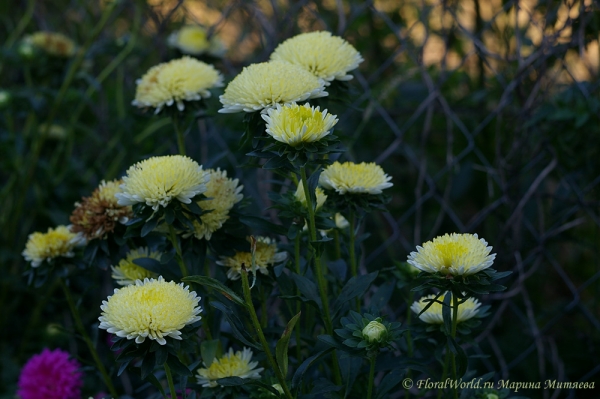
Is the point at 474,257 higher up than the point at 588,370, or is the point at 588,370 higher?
the point at 588,370

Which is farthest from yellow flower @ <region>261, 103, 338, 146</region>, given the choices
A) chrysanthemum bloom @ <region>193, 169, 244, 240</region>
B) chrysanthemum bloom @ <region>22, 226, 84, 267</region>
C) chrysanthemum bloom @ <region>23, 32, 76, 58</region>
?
chrysanthemum bloom @ <region>23, 32, 76, 58</region>

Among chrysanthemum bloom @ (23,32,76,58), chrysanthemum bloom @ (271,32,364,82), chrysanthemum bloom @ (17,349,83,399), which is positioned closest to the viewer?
chrysanthemum bloom @ (271,32,364,82)

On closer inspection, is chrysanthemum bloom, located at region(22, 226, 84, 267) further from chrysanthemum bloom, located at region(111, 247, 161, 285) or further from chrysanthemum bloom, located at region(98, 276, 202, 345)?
chrysanthemum bloom, located at region(98, 276, 202, 345)

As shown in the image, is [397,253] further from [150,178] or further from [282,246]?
[150,178]

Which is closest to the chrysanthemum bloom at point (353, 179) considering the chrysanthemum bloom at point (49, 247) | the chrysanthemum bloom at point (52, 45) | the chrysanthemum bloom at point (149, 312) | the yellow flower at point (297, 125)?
the yellow flower at point (297, 125)

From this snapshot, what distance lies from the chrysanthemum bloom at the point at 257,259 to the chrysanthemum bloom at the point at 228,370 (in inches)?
4.5

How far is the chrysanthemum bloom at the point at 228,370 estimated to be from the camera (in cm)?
88

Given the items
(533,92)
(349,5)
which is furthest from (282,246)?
(349,5)

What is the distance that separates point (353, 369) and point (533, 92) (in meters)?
0.82

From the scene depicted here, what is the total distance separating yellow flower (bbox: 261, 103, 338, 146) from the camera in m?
0.75

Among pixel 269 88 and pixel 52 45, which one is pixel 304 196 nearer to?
pixel 269 88

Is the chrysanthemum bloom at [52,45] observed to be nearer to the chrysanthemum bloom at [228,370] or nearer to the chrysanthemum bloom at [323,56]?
the chrysanthemum bloom at [323,56]

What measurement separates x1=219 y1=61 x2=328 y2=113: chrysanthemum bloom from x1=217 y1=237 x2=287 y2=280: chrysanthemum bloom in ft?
0.70

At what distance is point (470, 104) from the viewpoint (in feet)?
5.80
